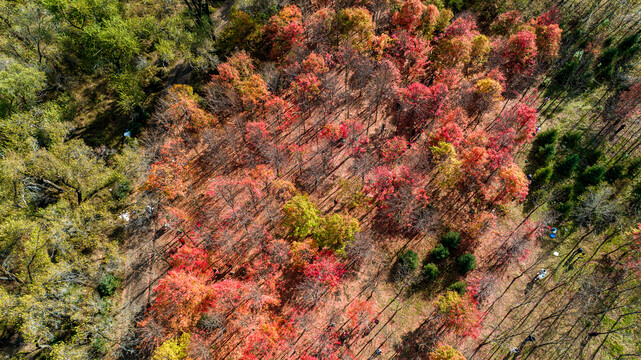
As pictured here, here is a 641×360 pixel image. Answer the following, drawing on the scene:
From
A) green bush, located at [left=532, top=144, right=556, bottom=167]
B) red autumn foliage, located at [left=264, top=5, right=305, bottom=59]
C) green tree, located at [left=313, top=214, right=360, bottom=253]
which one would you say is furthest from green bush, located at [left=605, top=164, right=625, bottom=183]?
red autumn foliage, located at [left=264, top=5, right=305, bottom=59]

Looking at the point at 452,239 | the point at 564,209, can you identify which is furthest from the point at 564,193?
the point at 452,239

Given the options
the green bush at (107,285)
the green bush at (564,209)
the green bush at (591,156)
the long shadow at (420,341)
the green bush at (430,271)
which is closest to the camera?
the long shadow at (420,341)

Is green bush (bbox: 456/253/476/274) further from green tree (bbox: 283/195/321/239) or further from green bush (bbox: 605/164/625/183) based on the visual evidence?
green bush (bbox: 605/164/625/183)

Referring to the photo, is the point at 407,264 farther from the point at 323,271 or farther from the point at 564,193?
the point at 564,193

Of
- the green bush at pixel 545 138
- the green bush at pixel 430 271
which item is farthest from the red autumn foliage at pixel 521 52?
the green bush at pixel 430 271

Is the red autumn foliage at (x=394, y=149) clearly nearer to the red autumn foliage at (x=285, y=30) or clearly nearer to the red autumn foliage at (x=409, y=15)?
the red autumn foliage at (x=409, y=15)

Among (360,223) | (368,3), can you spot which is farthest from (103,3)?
(360,223)

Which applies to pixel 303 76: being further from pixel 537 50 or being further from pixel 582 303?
pixel 582 303
